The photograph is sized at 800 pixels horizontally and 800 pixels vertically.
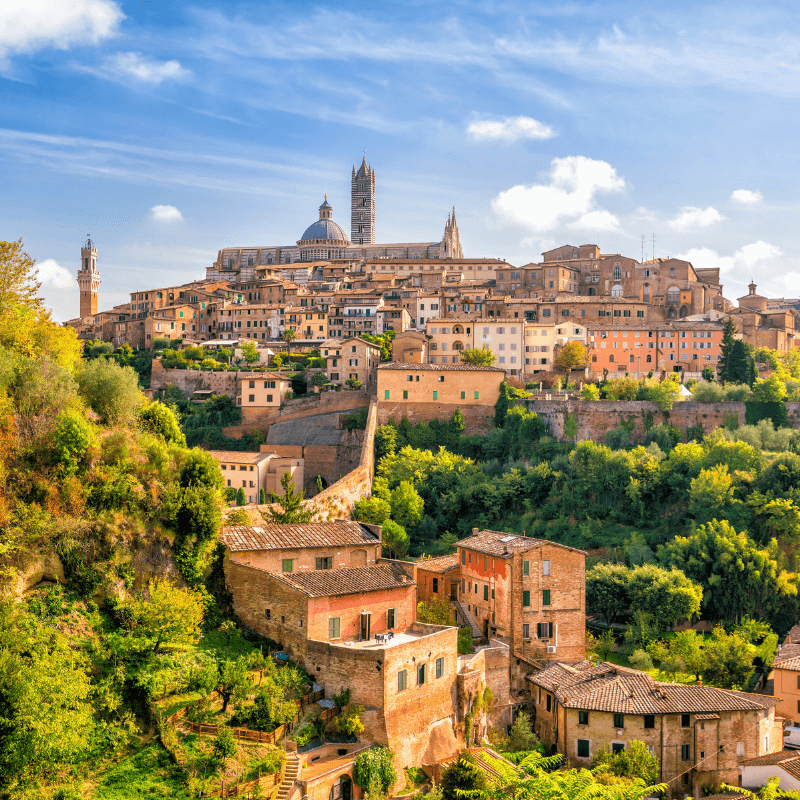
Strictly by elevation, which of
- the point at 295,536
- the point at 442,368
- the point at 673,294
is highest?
the point at 673,294

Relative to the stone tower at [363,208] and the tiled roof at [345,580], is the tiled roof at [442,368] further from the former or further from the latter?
the stone tower at [363,208]

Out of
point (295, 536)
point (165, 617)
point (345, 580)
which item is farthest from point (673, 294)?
point (165, 617)

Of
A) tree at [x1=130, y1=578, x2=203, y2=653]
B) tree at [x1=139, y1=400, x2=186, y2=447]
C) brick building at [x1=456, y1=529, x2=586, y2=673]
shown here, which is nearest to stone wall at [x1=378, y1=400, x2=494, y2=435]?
brick building at [x1=456, y1=529, x2=586, y2=673]

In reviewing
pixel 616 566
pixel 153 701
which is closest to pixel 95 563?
pixel 153 701

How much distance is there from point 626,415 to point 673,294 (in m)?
24.6

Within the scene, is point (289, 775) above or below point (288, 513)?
below

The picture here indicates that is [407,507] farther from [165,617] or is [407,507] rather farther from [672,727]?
[165,617]

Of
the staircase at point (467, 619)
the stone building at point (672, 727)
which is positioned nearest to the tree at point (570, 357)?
the staircase at point (467, 619)

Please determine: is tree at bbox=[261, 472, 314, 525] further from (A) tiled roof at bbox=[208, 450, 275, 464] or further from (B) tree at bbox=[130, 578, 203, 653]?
(A) tiled roof at bbox=[208, 450, 275, 464]

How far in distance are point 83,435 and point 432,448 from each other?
27191 millimetres

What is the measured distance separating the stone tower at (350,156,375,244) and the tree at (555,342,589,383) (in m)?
54.6

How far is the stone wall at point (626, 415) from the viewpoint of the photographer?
46.8 meters

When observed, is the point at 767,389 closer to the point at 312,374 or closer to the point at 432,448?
the point at 432,448

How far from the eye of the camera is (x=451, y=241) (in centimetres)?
9044
